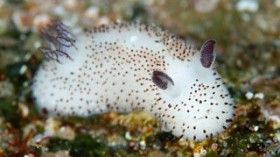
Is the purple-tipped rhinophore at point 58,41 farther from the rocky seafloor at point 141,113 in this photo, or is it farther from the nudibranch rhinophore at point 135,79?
the rocky seafloor at point 141,113

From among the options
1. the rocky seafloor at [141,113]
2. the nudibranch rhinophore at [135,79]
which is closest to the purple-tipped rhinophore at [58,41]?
the nudibranch rhinophore at [135,79]

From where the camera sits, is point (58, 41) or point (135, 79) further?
point (58, 41)

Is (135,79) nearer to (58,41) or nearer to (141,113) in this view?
(141,113)

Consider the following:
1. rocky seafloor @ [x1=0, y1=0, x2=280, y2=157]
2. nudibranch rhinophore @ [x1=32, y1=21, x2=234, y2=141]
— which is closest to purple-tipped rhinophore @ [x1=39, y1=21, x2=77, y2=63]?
nudibranch rhinophore @ [x1=32, y1=21, x2=234, y2=141]

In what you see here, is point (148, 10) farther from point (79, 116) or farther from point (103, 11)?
point (79, 116)

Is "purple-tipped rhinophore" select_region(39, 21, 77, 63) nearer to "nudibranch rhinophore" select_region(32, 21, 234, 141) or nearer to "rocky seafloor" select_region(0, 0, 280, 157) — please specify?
"nudibranch rhinophore" select_region(32, 21, 234, 141)

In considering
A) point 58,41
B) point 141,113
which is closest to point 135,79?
point 141,113
